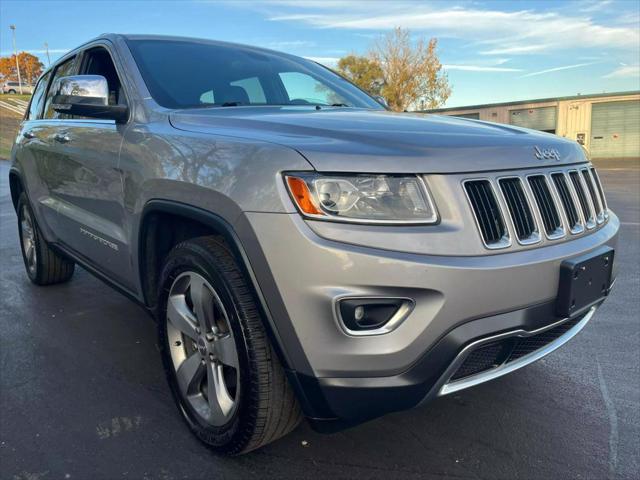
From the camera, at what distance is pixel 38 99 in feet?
15.3

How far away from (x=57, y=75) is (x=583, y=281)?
3979mm

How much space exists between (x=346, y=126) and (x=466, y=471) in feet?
4.71

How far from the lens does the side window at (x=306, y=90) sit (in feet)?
11.1

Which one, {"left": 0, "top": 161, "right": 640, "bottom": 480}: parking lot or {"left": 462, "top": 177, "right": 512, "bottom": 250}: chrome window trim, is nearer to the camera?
{"left": 462, "top": 177, "right": 512, "bottom": 250}: chrome window trim

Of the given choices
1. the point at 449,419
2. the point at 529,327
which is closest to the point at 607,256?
the point at 529,327

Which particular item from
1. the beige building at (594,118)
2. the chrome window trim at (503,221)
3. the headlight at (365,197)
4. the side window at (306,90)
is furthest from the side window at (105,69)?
the beige building at (594,118)

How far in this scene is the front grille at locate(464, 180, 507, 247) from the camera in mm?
1845

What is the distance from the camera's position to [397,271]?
1689mm

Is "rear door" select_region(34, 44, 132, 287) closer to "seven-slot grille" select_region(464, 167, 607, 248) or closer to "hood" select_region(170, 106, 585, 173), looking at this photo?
"hood" select_region(170, 106, 585, 173)

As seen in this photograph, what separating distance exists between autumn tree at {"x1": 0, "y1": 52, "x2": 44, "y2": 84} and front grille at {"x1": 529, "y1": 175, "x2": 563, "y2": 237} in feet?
326

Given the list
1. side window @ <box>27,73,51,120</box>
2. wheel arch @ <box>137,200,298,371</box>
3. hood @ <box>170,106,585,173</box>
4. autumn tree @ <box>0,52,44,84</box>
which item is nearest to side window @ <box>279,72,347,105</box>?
hood @ <box>170,106,585,173</box>

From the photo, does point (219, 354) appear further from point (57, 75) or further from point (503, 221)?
point (57, 75)

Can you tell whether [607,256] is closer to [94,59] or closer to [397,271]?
[397,271]

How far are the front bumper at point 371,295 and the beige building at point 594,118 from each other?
99.3 feet
